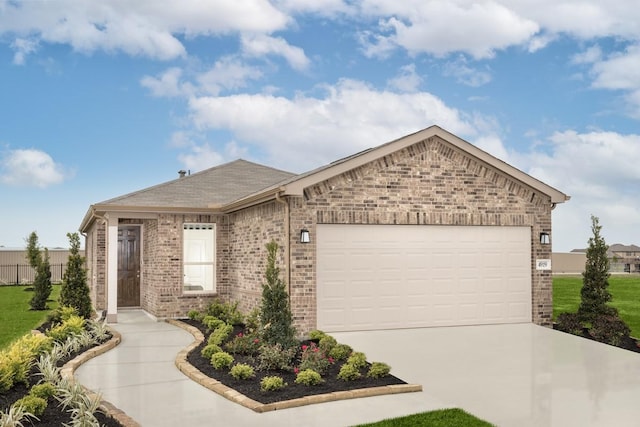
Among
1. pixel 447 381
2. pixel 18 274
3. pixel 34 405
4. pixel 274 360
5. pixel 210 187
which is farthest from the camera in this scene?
pixel 18 274

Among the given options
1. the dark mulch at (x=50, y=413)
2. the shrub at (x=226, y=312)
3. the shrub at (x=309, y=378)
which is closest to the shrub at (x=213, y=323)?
the shrub at (x=226, y=312)

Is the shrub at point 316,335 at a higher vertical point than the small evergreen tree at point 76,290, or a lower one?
lower

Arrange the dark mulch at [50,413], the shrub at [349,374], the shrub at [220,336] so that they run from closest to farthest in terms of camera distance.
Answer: the dark mulch at [50,413] → the shrub at [349,374] → the shrub at [220,336]

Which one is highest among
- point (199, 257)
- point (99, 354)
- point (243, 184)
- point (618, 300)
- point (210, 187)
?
point (243, 184)

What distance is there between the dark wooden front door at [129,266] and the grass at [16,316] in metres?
2.38

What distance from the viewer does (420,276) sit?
14.3 m

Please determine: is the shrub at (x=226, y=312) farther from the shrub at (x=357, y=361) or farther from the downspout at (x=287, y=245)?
the shrub at (x=357, y=361)

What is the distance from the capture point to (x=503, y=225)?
15.1 m

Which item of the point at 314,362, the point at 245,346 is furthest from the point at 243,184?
the point at 314,362

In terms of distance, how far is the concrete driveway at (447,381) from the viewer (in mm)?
7617

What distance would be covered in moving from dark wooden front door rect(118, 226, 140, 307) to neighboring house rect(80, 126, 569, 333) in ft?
5.93

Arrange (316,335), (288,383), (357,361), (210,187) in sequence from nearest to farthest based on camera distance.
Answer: (288,383) < (357,361) < (316,335) < (210,187)

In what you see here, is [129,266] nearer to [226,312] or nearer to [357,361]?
[226,312]

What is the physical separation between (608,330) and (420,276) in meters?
4.38
